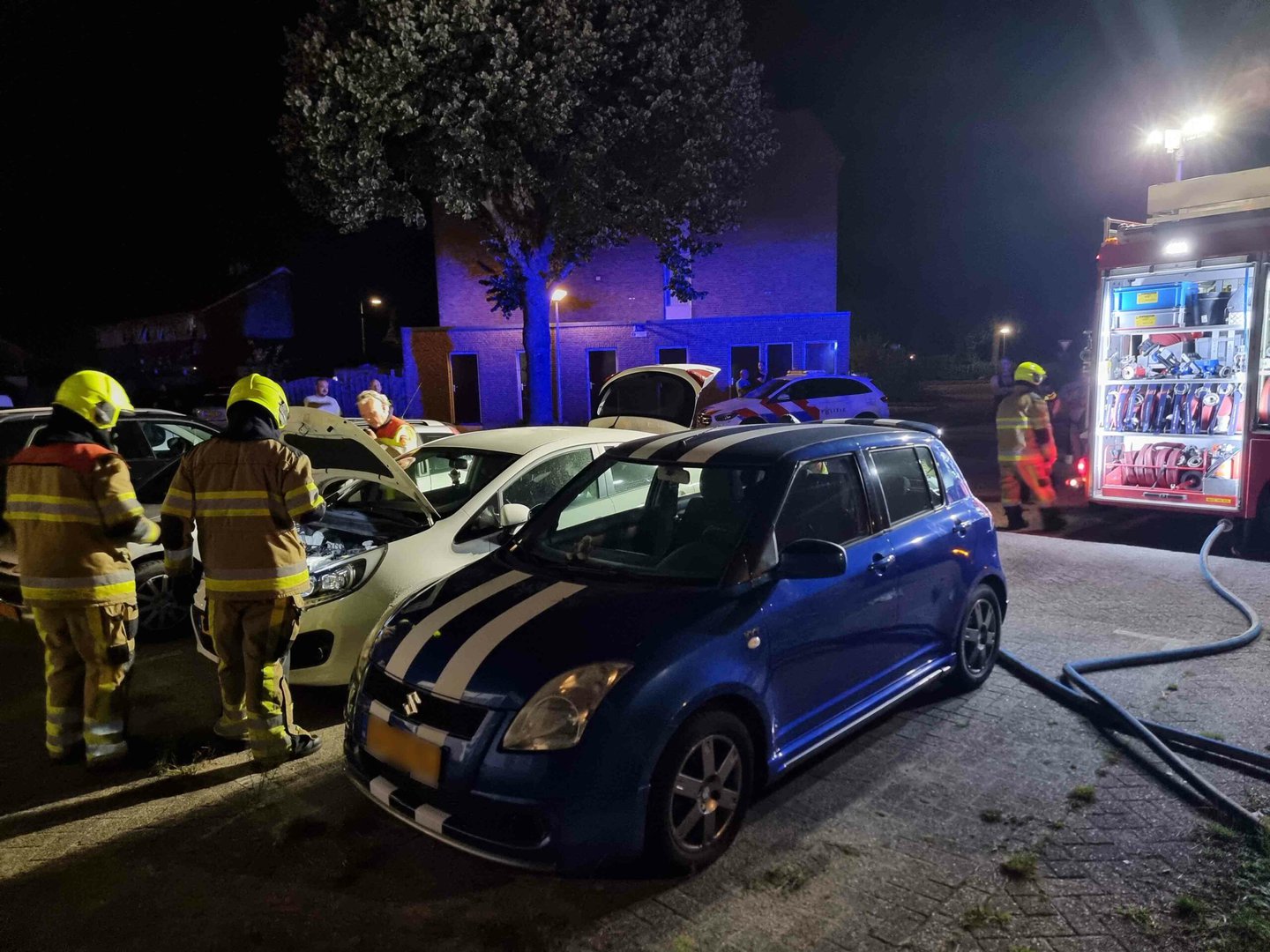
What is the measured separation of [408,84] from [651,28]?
16.6 ft

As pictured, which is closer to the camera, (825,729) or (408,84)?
(825,729)

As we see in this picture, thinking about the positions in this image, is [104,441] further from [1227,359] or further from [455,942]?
[1227,359]

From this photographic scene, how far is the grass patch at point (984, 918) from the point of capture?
107 inches

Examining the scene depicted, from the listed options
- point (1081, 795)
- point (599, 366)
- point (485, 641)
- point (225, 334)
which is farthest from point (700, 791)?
point (225, 334)

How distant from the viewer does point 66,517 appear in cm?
378

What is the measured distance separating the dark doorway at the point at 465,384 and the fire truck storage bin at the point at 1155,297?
1861cm

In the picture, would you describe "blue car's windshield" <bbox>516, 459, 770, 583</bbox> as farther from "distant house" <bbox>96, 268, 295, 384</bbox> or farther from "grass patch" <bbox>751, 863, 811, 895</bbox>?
"distant house" <bbox>96, 268, 295, 384</bbox>

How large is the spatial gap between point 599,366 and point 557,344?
52.4 inches

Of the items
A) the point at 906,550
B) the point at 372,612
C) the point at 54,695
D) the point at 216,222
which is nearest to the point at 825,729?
Result: the point at 906,550

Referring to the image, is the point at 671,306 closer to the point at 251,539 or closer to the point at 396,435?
the point at 396,435

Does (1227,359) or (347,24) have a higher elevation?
(347,24)

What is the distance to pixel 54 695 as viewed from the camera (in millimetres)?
3953

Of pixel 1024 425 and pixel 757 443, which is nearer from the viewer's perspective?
pixel 757 443

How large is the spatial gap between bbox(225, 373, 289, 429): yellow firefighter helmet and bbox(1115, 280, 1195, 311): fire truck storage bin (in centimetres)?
798
